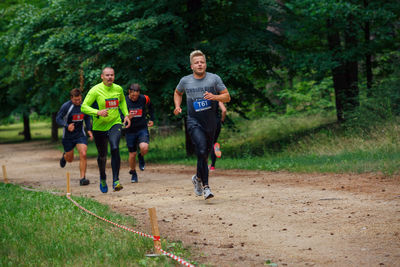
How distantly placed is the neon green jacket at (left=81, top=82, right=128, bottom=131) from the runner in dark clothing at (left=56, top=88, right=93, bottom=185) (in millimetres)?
1864

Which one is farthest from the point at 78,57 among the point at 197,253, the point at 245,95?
the point at 197,253

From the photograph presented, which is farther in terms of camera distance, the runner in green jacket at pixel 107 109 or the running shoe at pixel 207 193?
the runner in green jacket at pixel 107 109

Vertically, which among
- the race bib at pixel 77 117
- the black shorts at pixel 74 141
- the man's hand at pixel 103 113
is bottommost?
the black shorts at pixel 74 141

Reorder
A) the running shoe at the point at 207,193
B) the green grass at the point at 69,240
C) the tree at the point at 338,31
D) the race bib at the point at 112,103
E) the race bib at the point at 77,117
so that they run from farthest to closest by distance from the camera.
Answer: the tree at the point at 338,31, the race bib at the point at 77,117, the race bib at the point at 112,103, the running shoe at the point at 207,193, the green grass at the point at 69,240

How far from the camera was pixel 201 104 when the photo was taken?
827 cm

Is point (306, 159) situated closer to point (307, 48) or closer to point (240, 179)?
point (240, 179)

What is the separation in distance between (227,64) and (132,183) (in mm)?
5709

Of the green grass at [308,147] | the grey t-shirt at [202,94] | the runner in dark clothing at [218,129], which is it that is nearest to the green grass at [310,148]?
the green grass at [308,147]

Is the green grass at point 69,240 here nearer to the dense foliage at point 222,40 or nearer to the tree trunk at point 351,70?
the dense foliage at point 222,40

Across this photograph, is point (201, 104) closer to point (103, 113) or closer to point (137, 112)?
point (103, 113)

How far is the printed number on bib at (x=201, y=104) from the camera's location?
8266 mm

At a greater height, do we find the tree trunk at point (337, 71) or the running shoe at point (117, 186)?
the tree trunk at point (337, 71)

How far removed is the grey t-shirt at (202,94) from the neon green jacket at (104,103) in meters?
1.90

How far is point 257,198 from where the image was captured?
27.9 ft
